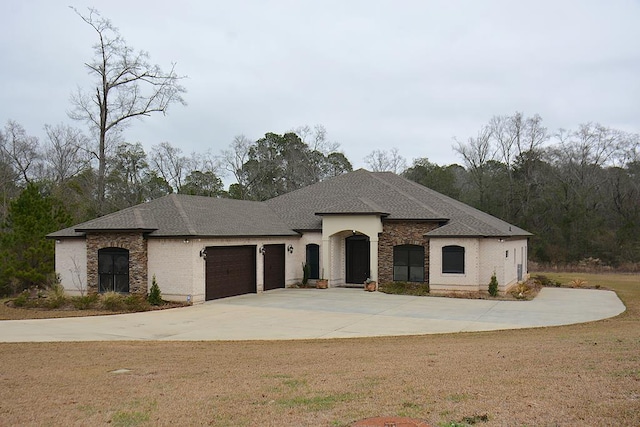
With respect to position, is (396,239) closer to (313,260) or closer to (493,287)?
(313,260)

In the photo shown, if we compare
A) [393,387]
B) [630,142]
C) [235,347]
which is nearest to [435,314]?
[235,347]

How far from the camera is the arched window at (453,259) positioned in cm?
2511

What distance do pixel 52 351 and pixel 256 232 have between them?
13937 mm

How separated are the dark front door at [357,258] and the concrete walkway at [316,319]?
4796mm

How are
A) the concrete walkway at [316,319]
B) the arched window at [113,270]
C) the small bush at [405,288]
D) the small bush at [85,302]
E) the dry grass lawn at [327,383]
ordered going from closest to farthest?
the dry grass lawn at [327,383] < the concrete walkway at [316,319] < the small bush at [85,302] < the arched window at [113,270] < the small bush at [405,288]

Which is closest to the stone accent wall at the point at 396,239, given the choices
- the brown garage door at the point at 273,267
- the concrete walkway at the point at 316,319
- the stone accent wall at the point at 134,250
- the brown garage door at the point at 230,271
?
the concrete walkway at the point at 316,319

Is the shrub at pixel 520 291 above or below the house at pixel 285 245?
below

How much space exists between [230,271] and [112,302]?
5460mm

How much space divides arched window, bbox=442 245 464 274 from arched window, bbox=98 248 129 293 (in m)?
13.6

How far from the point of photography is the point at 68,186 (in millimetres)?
47344

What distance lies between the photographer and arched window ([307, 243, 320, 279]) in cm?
2944

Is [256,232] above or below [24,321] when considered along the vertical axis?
above

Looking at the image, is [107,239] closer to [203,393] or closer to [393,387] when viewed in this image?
[203,393]

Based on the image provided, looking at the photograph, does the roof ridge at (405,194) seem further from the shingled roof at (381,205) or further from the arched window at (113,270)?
the arched window at (113,270)
